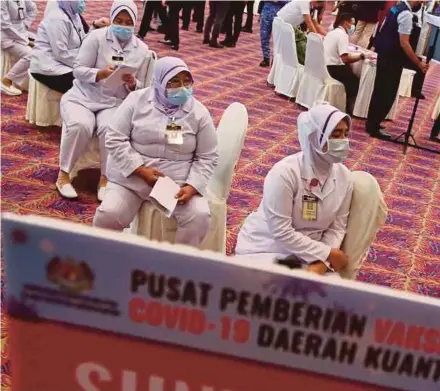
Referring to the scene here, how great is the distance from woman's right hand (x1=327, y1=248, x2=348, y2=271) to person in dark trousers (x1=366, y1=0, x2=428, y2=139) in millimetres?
3755

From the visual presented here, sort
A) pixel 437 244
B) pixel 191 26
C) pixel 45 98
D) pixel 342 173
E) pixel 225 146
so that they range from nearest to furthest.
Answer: pixel 342 173
pixel 225 146
pixel 437 244
pixel 45 98
pixel 191 26

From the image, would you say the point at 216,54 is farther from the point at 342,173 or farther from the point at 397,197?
the point at 342,173

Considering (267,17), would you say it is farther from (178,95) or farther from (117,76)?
(178,95)

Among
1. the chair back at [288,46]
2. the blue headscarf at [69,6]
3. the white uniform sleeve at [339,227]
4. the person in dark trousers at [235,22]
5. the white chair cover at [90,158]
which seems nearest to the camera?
the white uniform sleeve at [339,227]

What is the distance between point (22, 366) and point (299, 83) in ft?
21.8

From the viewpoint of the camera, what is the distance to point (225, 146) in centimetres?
310

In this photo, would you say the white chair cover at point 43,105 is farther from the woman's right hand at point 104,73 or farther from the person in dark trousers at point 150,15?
the person in dark trousers at point 150,15

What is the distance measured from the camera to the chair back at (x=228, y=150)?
3072mm

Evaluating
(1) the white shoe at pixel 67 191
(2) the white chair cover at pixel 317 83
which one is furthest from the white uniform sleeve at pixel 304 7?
(1) the white shoe at pixel 67 191

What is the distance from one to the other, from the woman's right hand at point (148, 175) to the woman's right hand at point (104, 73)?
1.14 m

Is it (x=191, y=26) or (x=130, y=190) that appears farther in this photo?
(x=191, y=26)

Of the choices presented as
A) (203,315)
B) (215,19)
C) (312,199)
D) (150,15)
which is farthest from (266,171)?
(215,19)

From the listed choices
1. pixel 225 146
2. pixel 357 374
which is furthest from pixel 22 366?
pixel 225 146

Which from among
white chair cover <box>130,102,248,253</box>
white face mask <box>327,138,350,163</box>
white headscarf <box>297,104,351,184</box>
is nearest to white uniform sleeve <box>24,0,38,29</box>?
white chair cover <box>130,102,248,253</box>
